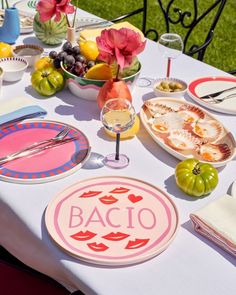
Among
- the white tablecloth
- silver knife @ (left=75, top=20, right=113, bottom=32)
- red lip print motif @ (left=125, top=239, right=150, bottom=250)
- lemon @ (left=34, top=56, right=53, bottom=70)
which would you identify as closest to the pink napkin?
the white tablecloth

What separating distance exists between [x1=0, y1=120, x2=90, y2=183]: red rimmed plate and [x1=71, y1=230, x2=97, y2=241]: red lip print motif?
8.6 inches

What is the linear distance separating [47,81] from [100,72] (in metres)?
0.19

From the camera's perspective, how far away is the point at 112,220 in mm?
1148

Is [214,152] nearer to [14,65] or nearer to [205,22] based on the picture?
[14,65]

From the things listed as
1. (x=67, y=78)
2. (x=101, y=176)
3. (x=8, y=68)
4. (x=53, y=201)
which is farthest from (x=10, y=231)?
(x=8, y=68)

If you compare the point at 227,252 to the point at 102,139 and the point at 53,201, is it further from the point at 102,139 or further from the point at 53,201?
the point at 102,139

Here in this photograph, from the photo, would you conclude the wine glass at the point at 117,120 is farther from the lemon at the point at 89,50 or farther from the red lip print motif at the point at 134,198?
the lemon at the point at 89,50

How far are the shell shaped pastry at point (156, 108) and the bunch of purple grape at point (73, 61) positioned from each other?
0.78 feet

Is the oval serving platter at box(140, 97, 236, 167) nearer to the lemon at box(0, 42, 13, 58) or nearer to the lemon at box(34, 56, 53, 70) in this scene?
the lemon at box(34, 56, 53, 70)

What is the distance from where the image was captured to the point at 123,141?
1463 mm

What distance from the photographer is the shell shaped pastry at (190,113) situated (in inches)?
61.5

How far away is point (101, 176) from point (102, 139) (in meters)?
0.22

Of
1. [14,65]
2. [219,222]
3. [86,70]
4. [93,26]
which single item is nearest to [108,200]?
[219,222]

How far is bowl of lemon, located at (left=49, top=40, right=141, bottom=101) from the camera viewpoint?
62.6 inches
